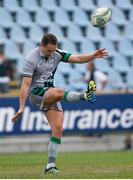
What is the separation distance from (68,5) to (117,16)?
5.43ft

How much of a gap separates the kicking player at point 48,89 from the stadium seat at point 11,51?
1223 centimetres

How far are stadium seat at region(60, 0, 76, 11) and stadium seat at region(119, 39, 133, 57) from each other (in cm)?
193

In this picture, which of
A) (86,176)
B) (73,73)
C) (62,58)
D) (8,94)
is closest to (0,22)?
(73,73)

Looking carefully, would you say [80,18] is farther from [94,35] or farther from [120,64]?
[120,64]

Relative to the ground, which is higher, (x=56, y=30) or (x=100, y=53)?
(x=56, y=30)

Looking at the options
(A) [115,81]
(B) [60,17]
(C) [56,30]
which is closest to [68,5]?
(B) [60,17]

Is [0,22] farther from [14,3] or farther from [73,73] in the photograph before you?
[73,73]

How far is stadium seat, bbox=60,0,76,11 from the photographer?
24.2 m

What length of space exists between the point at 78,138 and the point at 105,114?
99 cm

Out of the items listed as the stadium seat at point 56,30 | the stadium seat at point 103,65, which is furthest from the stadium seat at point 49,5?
the stadium seat at point 103,65

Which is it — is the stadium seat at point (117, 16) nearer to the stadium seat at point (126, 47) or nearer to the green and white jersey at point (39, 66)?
the stadium seat at point (126, 47)

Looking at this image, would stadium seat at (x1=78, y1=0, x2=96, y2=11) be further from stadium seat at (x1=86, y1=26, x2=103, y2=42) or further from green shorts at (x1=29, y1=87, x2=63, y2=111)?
green shorts at (x1=29, y1=87, x2=63, y2=111)

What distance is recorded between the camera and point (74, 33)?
24.5 m

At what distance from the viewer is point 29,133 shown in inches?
796
